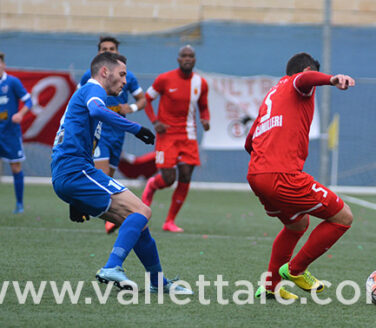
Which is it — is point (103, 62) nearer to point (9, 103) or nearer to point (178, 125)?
point (178, 125)

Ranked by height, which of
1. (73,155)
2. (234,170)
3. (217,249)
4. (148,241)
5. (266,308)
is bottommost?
(234,170)

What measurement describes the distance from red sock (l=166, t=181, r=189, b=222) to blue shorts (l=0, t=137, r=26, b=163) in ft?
7.43

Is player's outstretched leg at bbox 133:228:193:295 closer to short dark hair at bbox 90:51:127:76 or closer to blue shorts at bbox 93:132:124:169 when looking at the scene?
short dark hair at bbox 90:51:127:76

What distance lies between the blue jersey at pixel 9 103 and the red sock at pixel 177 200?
2.37m

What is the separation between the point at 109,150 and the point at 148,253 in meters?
3.21

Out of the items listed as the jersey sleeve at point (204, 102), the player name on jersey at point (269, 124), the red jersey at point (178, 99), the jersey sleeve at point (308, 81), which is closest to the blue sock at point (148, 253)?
the player name on jersey at point (269, 124)

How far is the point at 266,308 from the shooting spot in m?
4.34

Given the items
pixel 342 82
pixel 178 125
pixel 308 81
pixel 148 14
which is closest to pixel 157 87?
pixel 178 125

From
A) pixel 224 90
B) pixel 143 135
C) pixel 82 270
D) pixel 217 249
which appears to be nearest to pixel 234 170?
pixel 224 90

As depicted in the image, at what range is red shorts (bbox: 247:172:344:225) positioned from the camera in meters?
4.43

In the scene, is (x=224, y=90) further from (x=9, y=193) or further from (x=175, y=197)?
(x=175, y=197)

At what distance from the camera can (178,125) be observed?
27.5ft

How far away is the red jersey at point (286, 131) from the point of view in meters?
4.49

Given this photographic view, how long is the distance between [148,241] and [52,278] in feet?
2.94
